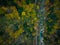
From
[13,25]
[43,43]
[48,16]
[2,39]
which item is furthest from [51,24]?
[2,39]

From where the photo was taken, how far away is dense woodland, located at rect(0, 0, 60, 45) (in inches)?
96.5

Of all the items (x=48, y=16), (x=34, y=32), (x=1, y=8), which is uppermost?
(x=1, y=8)

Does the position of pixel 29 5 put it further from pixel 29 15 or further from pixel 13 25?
pixel 13 25

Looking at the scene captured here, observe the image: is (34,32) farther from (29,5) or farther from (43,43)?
(29,5)

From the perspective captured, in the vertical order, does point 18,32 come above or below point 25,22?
below

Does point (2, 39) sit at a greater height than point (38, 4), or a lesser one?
lesser

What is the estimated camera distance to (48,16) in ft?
8.23

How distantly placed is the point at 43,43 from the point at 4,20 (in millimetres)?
621

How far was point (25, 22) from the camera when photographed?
249 centimetres

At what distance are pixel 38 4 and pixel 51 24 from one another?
334 mm

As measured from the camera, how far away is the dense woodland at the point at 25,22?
2.45 m

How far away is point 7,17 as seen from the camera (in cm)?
246

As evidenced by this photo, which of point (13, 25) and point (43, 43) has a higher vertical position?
point (13, 25)

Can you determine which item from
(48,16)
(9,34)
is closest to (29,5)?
(48,16)
